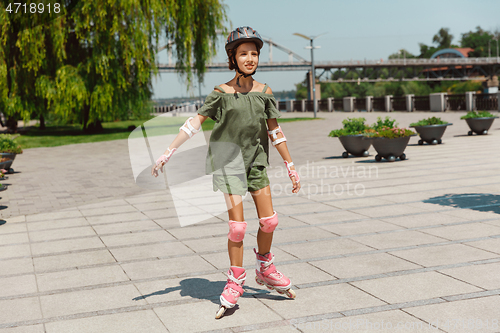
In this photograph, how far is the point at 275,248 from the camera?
18.7 ft

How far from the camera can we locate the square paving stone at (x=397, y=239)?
5620 millimetres

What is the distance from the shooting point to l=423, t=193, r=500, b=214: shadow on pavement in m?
7.17

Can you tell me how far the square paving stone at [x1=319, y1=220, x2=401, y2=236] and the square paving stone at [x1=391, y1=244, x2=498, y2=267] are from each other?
96cm

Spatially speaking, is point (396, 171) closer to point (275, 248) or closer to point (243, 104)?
point (275, 248)

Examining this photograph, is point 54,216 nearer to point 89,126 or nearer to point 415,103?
point 89,126

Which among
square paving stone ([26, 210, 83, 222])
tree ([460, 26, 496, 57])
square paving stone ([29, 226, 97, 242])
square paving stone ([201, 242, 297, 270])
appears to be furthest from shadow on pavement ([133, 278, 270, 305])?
tree ([460, 26, 496, 57])

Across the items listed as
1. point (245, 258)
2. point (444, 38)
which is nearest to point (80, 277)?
point (245, 258)

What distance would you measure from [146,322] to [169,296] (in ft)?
1.82

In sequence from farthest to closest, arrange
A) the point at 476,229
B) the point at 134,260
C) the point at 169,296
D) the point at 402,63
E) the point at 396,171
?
the point at 402,63 → the point at 396,171 → the point at 476,229 → the point at 134,260 → the point at 169,296

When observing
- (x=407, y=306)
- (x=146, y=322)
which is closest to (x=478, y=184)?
(x=407, y=306)

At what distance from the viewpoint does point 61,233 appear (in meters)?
6.96

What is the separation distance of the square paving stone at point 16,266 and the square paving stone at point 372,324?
311 cm

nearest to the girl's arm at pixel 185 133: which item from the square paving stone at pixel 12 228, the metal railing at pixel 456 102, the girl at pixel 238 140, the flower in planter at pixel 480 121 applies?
the girl at pixel 238 140

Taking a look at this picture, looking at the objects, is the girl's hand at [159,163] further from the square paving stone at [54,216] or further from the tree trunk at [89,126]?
the tree trunk at [89,126]
